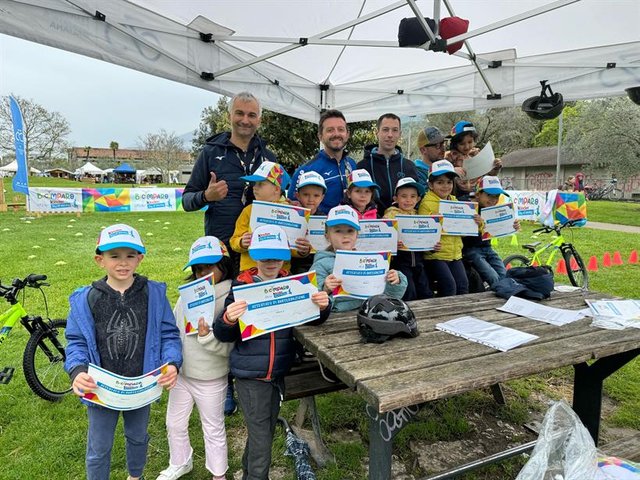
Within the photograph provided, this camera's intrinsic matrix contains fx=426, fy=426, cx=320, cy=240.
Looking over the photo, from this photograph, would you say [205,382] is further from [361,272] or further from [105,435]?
[361,272]

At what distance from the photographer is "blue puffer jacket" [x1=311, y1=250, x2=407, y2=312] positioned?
262 cm

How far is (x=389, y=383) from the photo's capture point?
1.69 meters

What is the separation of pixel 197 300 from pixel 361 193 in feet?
5.13

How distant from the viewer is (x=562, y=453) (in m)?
1.75

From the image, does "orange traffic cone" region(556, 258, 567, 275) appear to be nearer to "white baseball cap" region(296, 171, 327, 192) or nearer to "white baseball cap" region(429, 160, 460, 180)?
"white baseball cap" region(429, 160, 460, 180)

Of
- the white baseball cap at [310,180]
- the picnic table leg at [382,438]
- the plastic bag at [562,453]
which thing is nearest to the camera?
the plastic bag at [562,453]

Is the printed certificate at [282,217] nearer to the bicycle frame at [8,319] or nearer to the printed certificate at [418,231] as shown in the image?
the printed certificate at [418,231]

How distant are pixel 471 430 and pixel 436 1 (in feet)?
11.6

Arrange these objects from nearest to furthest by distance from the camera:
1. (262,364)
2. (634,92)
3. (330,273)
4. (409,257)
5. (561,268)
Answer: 1. (262,364)
2. (330,273)
3. (409,257)
4. (634,92)
5. (561,268)

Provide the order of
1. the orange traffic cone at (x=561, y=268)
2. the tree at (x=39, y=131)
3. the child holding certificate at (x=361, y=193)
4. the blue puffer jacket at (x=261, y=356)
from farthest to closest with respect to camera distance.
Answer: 1. the tree at (x=39, y=131)
2. the orange traffic cone at (x=561, y=268)
3. the child holding certificate at (x=361, y=193)
4. the blue puffer jacket at (x=261, y=356)

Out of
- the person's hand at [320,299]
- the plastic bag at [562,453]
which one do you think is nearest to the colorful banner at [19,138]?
the person's hand at [320,299]

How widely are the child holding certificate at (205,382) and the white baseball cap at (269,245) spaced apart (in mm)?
334

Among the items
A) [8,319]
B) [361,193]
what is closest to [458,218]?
[361,193]

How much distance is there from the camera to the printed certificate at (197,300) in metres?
2.25
